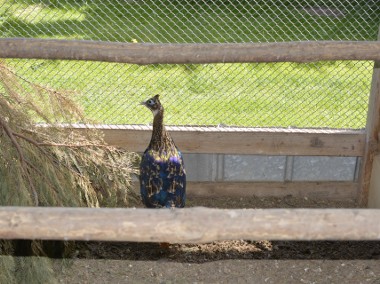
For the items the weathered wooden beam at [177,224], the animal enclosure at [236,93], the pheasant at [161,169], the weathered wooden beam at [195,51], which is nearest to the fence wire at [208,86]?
the animal enclosure at [236,93]

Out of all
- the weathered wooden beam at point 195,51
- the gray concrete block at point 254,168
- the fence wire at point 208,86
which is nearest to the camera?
the weathered wooden beam at point 195,51

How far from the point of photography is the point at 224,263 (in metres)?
4.71

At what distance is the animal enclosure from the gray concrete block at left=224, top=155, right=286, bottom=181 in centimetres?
8

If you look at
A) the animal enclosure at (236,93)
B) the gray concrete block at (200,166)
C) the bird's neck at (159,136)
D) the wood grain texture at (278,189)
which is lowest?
the wood grain texture at (278,189)

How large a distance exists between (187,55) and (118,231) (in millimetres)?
1199

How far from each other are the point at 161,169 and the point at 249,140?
94 centimetres

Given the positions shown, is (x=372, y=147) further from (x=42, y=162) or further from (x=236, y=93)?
(x=42, y=162)

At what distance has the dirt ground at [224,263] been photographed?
4562mm

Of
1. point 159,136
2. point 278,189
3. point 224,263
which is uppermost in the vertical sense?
point 159,136

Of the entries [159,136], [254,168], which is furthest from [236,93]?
[159,136]

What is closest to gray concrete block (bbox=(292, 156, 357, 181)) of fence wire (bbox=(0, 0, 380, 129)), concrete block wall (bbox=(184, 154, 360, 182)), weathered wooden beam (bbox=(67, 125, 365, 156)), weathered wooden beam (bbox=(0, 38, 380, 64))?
concrete block wall (bbox=(184, 154, 360, 182))

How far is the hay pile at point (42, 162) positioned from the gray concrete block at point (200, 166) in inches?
36.5

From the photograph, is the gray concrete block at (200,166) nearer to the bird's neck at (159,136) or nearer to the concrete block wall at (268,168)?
the concrete block wall at (268,168)

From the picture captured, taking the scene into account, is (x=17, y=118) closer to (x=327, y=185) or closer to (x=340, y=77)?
(x=327, y=185)
